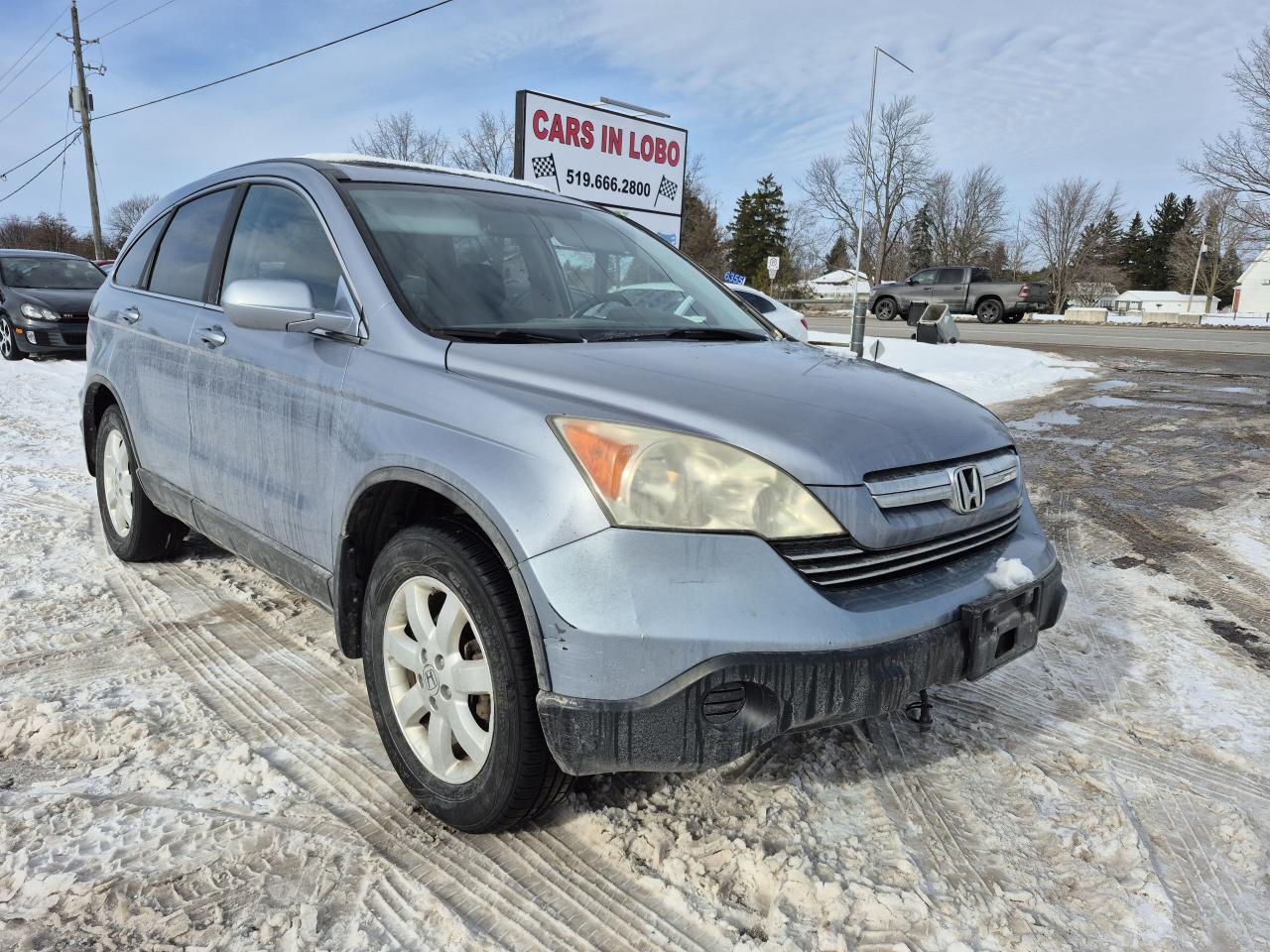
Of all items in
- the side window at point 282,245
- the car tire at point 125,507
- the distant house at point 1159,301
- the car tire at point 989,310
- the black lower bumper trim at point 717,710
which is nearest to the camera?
the black lower bumper trim at point 717,710

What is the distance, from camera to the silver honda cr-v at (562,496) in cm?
193

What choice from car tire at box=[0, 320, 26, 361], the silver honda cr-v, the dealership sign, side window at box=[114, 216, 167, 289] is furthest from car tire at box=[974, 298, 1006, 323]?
side window at box=[114, 216, 167, 289]

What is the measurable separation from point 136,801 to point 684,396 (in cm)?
186

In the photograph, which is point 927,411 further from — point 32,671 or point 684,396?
point 32,671

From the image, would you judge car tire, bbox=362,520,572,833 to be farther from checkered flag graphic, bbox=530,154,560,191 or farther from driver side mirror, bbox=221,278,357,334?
checkered flag graphic, bbox=530,154,560,191

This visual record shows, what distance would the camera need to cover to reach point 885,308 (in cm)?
3025

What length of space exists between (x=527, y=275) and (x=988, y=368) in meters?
12.5

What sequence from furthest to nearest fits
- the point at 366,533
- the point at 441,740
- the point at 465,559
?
the point at 366,533 → the point at 441,740 → the point at 465,559

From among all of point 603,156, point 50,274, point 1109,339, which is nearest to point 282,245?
point 603,156

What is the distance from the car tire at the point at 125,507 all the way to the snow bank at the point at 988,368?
7344 mm

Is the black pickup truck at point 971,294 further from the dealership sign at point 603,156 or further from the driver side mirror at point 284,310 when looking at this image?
the driver side mirror at point 284,310

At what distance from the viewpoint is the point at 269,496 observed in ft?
9.80

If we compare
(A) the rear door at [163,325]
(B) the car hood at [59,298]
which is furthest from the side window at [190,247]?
(B) the car hood at [59,298]

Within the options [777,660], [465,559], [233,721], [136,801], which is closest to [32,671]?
[233,721]
